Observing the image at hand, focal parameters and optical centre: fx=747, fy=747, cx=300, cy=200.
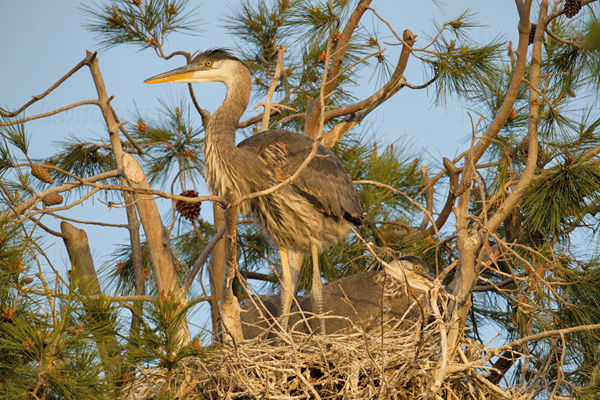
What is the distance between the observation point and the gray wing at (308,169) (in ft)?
13.3

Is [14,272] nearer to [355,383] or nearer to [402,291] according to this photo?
[355,383]

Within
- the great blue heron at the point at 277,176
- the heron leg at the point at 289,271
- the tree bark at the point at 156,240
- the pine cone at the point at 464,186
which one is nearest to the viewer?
the pine cone at the point at 464,186

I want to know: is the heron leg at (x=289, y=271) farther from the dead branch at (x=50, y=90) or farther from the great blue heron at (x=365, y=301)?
the dead branch at (x=50, y=90)

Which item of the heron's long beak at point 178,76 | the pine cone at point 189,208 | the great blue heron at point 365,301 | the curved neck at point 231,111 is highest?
the heron's long beak at point 178,76

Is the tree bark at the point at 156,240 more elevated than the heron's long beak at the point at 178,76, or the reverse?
the heron's long beak at the point at 178,76

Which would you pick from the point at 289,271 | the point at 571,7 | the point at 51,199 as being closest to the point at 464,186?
the point at 571,7

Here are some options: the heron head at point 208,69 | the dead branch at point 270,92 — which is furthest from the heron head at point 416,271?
the heron head at point 208,69

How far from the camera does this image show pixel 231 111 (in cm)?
419

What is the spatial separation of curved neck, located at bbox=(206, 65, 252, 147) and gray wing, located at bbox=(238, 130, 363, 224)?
0.55 feet

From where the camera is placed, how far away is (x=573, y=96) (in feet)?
13.6

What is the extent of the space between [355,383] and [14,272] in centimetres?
146

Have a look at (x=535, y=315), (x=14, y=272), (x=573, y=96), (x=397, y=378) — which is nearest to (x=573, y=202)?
(x=535, y=315)

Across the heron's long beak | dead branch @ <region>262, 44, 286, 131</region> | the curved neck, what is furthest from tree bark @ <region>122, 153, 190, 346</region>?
dead branch @ <region>262, 44, 286, 131</region>

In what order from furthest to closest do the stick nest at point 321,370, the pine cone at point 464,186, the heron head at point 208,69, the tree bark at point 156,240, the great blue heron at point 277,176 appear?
the heron head at point 208,69, the great blue heron at point 277,176, the tree bark at point 156,240, the pine cone at point 464,186, the stick nest at point 321,370
